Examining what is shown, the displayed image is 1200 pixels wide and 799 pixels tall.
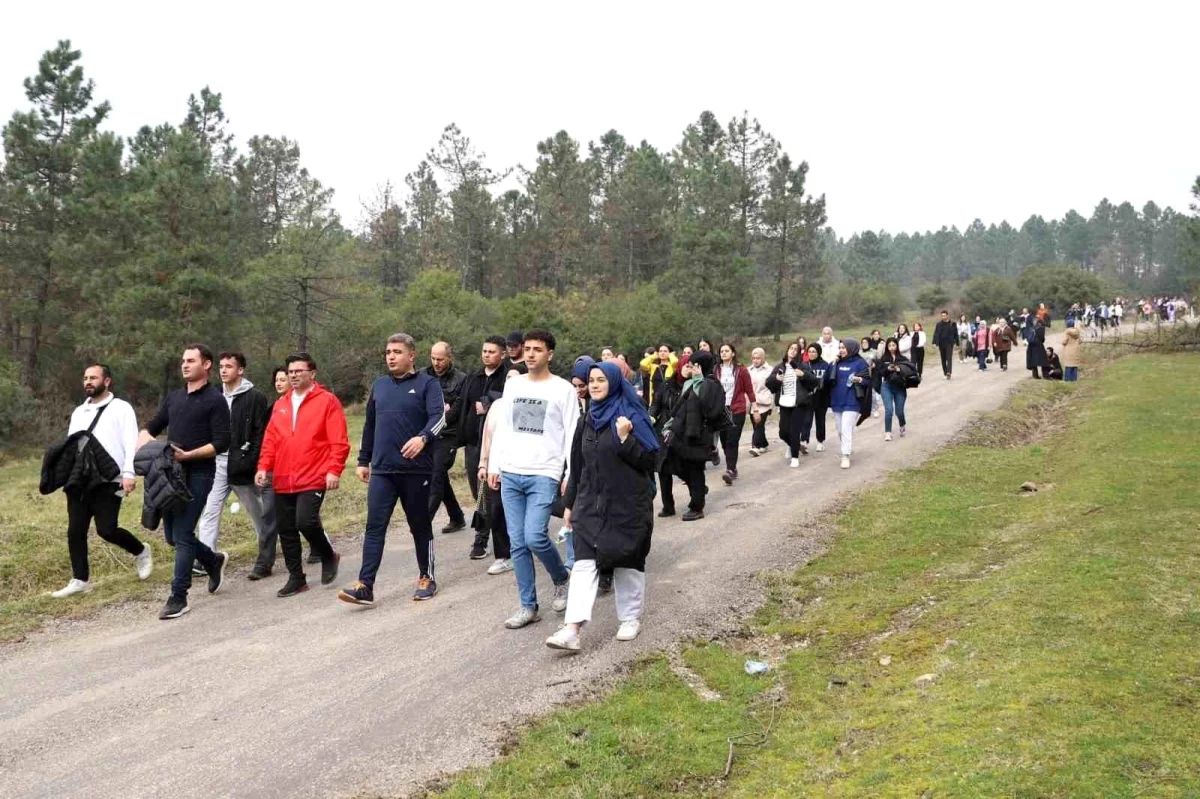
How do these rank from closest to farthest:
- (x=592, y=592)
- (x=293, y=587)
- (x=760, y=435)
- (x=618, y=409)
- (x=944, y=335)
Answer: (x=592, y=592) → (x=618, y=409) → (x=293, y=587) → (x=760, y=435) → (x=944, y=335)

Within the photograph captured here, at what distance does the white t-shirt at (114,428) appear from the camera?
289 inches

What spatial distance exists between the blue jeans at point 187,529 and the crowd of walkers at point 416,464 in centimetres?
1

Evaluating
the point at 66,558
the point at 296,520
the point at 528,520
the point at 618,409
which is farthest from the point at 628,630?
the point at 66,558

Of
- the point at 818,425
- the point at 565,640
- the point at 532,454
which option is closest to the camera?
the point at 565,640

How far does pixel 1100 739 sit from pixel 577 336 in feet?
125

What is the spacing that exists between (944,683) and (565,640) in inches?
92.2

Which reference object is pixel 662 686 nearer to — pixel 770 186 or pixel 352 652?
pixel 352 652

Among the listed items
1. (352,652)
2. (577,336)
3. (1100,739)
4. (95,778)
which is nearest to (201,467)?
(352,652)

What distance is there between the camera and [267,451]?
739 cm

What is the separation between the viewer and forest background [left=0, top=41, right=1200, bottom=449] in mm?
29359

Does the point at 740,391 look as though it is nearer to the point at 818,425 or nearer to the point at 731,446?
the point at 731,446

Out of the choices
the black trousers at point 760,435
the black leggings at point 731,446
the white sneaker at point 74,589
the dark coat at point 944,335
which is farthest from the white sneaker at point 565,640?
the dark coat at point 944,335

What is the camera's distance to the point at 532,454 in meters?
6.20

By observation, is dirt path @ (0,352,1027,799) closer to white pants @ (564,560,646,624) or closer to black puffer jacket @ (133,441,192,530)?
white pants @ (564,560,646,624)
